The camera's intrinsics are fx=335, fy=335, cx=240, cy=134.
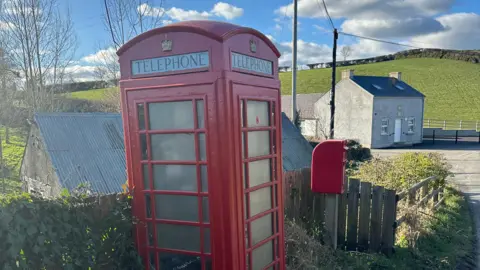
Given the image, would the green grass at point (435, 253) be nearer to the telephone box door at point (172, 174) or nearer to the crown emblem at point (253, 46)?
A: the telephone box door at point (172, 174)

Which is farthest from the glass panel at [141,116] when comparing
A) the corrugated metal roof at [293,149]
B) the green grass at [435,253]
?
the corrugated metal roof at [293,149]

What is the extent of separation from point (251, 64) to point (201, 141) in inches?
35.6

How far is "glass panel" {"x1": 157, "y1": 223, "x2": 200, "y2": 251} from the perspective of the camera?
130 inches

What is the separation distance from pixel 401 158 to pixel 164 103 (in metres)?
8.11

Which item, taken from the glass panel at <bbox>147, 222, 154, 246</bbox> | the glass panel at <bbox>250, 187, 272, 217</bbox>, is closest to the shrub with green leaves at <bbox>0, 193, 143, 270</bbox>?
the glass panel at <bbox>147, 222, 154, 246</bbox>

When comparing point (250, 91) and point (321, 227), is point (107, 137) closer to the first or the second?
point (321, 227)

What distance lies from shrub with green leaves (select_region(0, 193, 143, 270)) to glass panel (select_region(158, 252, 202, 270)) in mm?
240

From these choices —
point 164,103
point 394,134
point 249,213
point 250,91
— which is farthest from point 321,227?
point 394,134

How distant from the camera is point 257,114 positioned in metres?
3.43

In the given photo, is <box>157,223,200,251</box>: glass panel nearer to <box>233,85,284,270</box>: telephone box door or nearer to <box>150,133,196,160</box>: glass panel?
<box>233,85,284,270</box>: telephone box door

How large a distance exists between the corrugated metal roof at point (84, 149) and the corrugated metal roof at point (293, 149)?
6.60 meters

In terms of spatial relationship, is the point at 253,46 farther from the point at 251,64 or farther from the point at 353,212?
the point at 353,212

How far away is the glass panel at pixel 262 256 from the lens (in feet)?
11.5

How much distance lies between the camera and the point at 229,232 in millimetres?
3066
